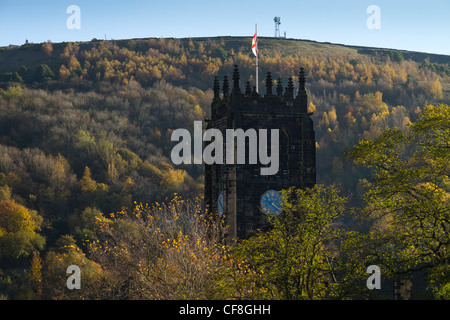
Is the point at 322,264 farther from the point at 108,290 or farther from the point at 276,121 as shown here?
the point at 108,290

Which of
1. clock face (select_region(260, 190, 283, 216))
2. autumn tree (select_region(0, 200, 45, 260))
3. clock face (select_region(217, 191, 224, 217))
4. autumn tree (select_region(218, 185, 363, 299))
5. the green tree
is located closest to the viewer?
the green tree

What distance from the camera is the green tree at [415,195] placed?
36.1 meters

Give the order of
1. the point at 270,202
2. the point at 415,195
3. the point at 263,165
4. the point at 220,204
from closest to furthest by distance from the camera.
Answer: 1. the point at 415,195
2. the point at 270,202
3. the point at 263,165
4. the point at 220,204

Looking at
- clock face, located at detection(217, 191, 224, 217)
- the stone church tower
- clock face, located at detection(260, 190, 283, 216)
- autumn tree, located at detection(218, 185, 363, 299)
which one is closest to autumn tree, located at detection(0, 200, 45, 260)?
clock face, located at detection(217, 191, 224, 217)

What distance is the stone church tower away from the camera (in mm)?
55406

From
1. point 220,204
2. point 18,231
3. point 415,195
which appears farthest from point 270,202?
point 18,231

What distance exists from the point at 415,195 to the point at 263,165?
19.9 meters

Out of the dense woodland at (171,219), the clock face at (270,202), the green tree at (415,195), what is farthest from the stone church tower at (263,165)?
the green tree at (415,195)

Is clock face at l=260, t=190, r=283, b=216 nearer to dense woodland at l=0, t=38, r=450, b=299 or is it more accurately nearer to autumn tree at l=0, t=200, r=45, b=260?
Answer: dense woodland at l=0, t=38, r=450, b=299

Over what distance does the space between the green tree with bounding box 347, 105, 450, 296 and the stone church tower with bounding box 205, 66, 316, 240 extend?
16555 millimetres

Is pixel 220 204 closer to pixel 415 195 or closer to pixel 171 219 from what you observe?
pixel 415 195

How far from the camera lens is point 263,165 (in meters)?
56.5

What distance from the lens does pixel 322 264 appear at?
40438mm
